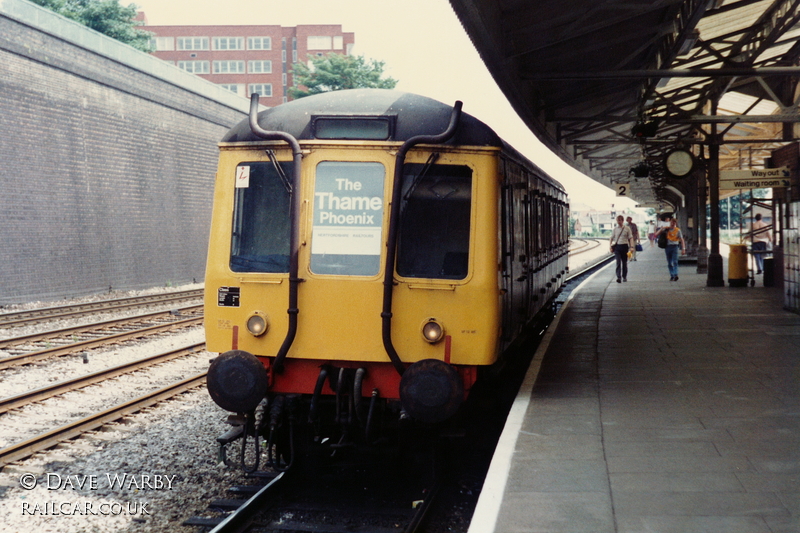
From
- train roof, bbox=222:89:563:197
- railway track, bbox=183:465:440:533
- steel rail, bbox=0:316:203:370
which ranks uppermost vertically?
train roof, bbox=222:89:563:197

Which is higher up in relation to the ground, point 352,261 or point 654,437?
point 352,261

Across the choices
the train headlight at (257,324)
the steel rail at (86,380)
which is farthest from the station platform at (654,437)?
the steel rail at (86,380)

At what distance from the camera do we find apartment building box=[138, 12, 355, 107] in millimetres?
71062

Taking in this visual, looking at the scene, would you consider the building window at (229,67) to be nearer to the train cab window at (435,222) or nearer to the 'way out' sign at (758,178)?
the 'way out' sign at (758,178)

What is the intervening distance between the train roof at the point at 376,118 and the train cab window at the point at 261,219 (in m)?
0.28

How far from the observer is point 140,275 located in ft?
76.6

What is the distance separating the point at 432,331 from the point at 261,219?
4.98 ft

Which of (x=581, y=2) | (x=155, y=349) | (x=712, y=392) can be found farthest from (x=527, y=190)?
(x=155, y=349)

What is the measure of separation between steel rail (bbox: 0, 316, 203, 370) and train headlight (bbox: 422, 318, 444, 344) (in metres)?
6.90

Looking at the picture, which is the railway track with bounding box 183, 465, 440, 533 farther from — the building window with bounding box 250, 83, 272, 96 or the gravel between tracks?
the building window with bounding box 250, 83, 272, 96

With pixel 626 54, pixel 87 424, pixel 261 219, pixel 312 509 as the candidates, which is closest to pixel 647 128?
pixel 626 54

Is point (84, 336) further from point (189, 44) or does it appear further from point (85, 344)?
point (189, 44)

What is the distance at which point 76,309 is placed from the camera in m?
17.2

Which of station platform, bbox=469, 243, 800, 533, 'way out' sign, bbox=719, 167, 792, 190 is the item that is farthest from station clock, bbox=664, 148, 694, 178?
station platform, bbox=469, 243, 800, 533
